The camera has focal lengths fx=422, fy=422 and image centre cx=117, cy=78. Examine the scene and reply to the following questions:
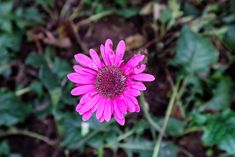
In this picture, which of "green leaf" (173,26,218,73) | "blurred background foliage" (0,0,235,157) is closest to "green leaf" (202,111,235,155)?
"blurred background foliage" (0,0,235,157)

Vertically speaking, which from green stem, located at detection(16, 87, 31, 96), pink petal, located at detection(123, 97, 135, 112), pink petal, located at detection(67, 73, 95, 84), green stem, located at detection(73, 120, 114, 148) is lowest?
pink petal, located at detection(123, 97, 135, 112)

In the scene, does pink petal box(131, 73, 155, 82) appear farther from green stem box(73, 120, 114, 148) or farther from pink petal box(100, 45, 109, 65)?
green stem box(73, 120, 114, 148)

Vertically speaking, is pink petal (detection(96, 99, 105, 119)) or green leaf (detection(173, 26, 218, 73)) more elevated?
green leaf (detection(173, 26, 218, 73))

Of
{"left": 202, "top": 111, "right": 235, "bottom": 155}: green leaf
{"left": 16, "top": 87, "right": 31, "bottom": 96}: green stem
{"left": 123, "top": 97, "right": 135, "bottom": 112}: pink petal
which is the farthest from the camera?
{"left": 16, "top": 87, "right": 31, "bottom": 96}: green stem

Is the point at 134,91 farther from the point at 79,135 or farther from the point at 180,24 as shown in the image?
the point at 180,24

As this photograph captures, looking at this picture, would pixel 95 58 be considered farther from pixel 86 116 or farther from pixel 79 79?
pixel 86 116

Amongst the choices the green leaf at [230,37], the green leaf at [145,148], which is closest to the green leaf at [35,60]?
the green leaf at [145,148]

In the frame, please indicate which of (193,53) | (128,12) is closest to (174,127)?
(193,53)

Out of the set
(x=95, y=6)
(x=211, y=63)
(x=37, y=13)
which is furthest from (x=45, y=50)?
(x=211, y=63)
